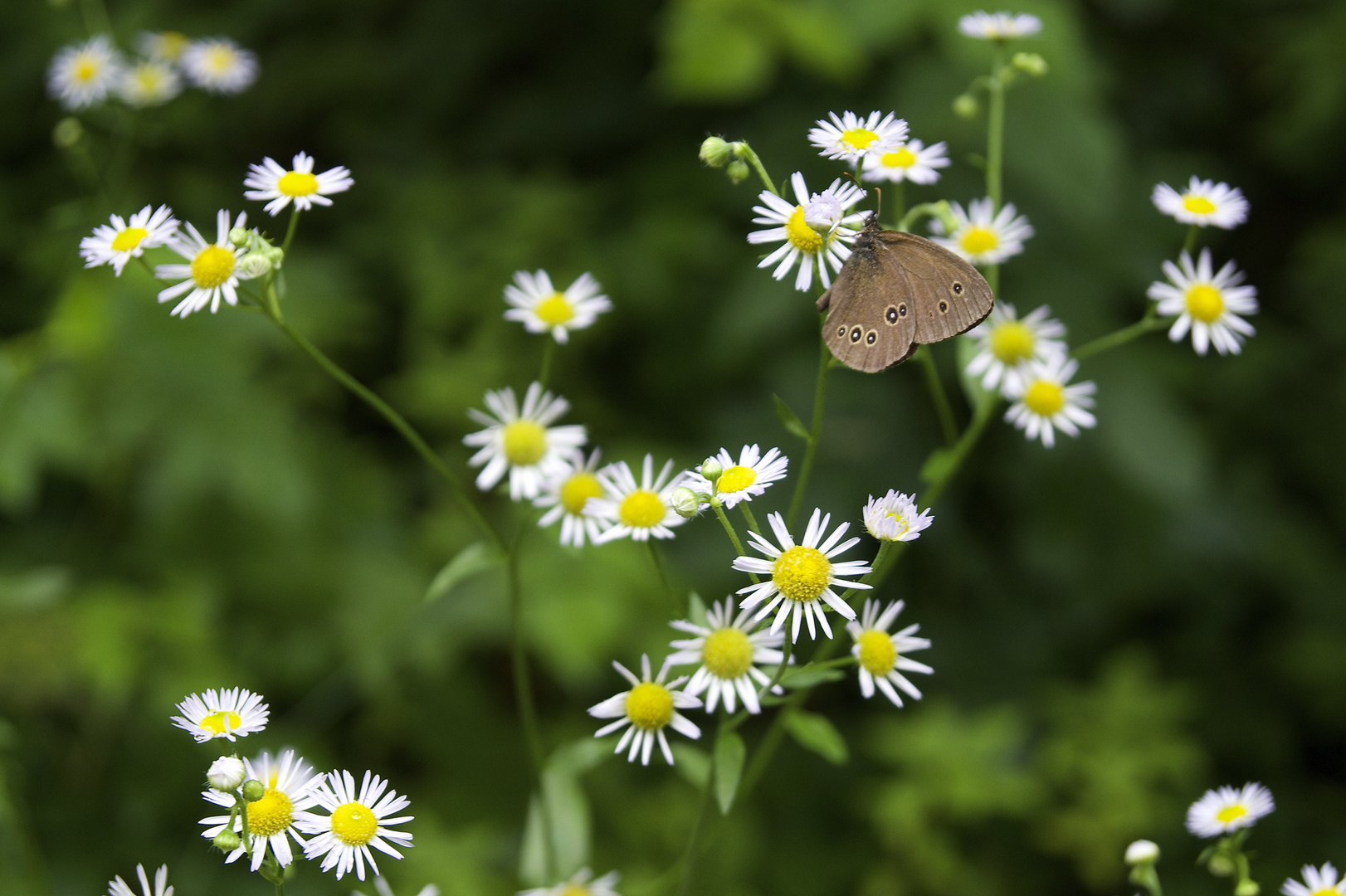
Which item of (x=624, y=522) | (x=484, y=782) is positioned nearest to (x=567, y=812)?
(x=624, y=522)

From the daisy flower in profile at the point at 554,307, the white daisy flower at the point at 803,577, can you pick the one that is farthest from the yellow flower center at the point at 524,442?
the white daisy flower at the point at 803,577

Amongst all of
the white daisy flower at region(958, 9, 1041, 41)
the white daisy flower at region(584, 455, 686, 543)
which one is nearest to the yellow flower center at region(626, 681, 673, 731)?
the white daisy flower at region(584, 455, 686, 543)

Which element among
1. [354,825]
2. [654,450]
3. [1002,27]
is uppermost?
[654,450]

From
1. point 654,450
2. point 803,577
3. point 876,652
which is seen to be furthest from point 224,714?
point 654,450

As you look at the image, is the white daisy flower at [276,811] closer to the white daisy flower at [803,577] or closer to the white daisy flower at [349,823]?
the white daisy flower at [349,823]

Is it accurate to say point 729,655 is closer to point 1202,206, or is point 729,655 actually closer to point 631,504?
point 631,504

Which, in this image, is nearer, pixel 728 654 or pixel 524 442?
pixel 728 654

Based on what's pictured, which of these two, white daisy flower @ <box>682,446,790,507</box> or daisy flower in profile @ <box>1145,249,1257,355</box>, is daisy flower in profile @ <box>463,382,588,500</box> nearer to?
white daisy flower @ <box>682,446,790,507</box>

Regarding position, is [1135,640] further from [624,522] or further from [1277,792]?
[624,522]
